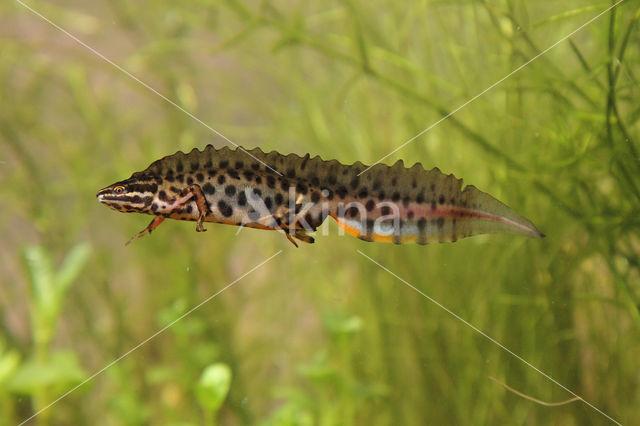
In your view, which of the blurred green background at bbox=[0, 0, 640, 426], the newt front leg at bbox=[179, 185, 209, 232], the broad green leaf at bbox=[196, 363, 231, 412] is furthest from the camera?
the blurred green background at bbox=[0, 0, 640, 426]

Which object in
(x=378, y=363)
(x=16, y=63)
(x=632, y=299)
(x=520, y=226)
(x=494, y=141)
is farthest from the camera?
(x=16, y=63)

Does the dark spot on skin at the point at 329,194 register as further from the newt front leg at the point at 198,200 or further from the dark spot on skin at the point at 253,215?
the newt front leg at the point at 198,200

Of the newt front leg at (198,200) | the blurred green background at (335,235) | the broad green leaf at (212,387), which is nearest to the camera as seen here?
the newt front leg at (198,200)

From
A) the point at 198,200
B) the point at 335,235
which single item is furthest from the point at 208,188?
the point at 335,235

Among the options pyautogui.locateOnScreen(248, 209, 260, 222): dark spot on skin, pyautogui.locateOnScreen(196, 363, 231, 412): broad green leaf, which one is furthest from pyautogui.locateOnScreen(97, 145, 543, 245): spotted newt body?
pyautogui.locateOnScreen(196, 363, 231, 412): broad green leaf

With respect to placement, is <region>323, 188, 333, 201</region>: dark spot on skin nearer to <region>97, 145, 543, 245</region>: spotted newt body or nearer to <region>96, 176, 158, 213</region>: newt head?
<region>97, 145, 543, 245</region>: spotted newt body

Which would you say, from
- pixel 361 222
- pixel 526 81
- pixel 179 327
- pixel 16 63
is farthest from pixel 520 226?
pixel 16 63

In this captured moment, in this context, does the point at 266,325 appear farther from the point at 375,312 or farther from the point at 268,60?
the point at 268,60

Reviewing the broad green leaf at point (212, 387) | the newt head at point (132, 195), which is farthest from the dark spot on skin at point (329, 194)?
the broad green leaf at point (212, 387)
